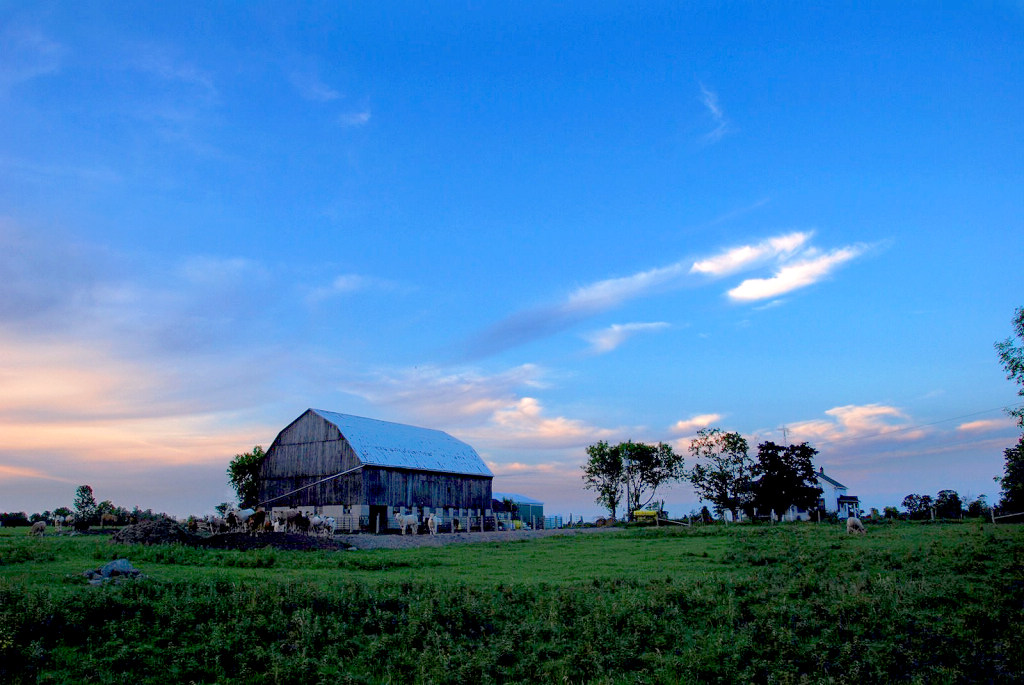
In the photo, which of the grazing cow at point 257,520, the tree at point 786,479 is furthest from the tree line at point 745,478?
the grazing cow at point 257,520

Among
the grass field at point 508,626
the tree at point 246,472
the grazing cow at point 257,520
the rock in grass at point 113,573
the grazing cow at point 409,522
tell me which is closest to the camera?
the grass field at point 508,626

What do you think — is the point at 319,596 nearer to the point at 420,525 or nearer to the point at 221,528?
the point at 221,528

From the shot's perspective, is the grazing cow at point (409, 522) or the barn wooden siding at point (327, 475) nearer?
the grazing cow at point (409, 522)

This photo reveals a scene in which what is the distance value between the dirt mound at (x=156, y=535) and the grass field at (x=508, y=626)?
8626mm

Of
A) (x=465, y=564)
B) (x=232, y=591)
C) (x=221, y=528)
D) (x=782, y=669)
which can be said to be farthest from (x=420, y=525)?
(x=782, y=669)

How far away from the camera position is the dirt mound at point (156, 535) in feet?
113

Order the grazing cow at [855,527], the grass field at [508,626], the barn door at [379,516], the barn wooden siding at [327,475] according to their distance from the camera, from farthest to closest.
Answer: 1. the barn wooden siding at [327,475]
2. the barn door at [379,516]
3. the grazing cow at [855,527]
4. the grass field at [508,626]

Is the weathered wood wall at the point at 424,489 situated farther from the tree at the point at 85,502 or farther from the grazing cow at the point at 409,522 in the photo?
the tree at the point at 85,502

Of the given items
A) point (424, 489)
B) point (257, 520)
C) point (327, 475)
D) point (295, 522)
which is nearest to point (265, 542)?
point (257, 520)

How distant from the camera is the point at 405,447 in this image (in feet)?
210

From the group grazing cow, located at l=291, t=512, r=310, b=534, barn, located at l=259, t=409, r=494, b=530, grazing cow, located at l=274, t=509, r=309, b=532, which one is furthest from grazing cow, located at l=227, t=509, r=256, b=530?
barn, located at l=259, t=409, r=494, b=530

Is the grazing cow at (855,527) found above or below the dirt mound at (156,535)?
below

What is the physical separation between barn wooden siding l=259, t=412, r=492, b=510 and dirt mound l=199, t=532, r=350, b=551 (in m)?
18.8

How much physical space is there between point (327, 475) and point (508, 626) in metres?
43.0
